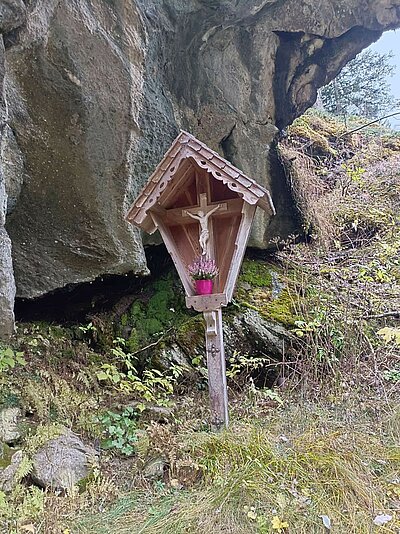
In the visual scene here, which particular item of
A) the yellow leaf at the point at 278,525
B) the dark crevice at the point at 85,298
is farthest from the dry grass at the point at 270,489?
the dark crevice at the point at 85,298

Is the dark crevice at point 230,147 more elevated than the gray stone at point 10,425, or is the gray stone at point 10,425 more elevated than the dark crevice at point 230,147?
the dark crevice at point 230,147

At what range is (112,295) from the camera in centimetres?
531

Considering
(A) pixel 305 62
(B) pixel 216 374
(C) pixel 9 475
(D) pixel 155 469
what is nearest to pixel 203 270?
(B) pixel 216 374

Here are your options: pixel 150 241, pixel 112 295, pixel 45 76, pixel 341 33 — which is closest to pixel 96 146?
pixel 45 76

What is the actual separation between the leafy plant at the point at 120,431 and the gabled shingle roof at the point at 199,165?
1.67 meters

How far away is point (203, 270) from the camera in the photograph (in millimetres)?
3322

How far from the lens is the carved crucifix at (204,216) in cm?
349

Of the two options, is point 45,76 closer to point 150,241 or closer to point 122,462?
point 150,241

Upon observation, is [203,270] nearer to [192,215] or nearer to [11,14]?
[192,215]

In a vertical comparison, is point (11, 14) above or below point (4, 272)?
above

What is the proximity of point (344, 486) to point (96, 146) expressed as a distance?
383 cm

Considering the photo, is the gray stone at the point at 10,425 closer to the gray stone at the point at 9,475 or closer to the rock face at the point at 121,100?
the gray stone at the point at 9,475

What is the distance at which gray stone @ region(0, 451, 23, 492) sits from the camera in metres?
2.48

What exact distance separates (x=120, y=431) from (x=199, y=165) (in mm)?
2263
